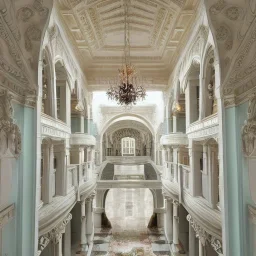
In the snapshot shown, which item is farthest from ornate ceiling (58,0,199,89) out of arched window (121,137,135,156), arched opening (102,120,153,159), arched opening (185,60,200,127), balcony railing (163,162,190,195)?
arched window (121,137,135,156)

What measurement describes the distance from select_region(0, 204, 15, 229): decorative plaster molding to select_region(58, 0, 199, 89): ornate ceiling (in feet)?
16.4

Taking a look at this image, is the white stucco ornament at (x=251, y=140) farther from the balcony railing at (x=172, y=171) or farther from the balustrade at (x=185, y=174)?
the balcony railing at (x=172, y=171)

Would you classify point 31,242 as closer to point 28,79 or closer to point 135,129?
point 28,79

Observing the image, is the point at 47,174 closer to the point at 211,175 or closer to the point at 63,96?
the point at 63,96

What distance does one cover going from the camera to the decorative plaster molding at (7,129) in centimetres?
418

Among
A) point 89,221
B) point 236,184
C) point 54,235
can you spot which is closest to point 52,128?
point 54,235

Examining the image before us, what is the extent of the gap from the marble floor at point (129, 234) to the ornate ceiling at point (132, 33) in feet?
25.8

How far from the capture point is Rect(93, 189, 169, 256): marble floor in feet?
42.9

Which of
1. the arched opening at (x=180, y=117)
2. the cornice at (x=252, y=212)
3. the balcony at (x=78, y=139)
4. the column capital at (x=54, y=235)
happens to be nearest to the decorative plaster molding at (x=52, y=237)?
the column capital at (x=54, y=235)

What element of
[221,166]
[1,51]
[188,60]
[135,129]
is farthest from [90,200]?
[135,129]

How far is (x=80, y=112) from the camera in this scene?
11594 mm

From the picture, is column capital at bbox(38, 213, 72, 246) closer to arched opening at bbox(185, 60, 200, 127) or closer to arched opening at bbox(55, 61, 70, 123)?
arched opening at bbox(55, 61, 70, 123)

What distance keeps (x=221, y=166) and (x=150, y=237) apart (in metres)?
10.9

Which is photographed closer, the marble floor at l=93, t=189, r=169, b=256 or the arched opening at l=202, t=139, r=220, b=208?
the arched opening at l=202, t=139, r=220, b=208
